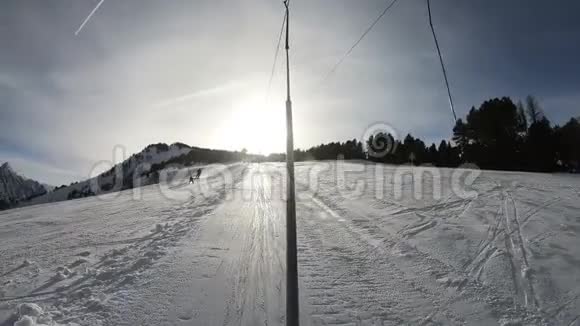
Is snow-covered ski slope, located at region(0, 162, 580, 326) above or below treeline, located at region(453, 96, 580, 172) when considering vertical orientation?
below

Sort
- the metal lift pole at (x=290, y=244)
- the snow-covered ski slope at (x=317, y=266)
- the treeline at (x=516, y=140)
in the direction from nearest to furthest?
the metal lift pole at (x=290, y=244) < the snow-covered ski slope at (x=317, y=266) < the treeline at (x=516, y=140)

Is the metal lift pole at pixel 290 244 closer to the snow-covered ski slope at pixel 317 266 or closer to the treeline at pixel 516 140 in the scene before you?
the snow-covered ski slope at pixel 317 266

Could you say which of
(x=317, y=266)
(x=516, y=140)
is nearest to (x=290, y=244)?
(x=317, y=266)

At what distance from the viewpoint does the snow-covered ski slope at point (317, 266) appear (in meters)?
5.32

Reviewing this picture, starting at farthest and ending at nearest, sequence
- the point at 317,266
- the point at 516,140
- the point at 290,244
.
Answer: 1. the point at 516,140
2. the point at 317,266
3. the point at 290,244

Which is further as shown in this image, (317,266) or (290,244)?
(317,266)

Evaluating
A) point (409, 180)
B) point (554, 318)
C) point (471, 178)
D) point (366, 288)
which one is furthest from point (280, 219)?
point (471, 178)

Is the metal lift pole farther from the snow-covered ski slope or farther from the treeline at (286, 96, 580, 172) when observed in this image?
the treeline at (286, 96, 580, 172)

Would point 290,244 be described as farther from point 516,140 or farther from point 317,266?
point 516,140

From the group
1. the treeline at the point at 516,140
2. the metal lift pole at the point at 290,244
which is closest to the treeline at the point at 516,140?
the treeline at the point at 516,140

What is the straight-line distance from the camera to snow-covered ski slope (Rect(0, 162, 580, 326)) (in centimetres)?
532

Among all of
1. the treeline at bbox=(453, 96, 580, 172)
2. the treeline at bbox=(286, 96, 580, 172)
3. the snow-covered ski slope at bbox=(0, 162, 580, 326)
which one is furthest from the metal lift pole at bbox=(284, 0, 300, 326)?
the treeline at bbox=(453, 96, 580, 172)

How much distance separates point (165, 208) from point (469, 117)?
48941 mm

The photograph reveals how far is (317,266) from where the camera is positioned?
7391 mm
